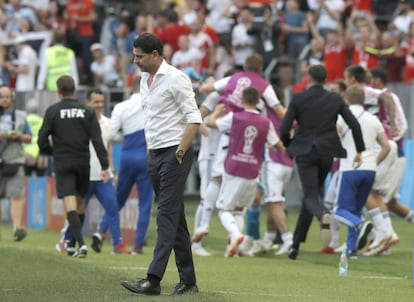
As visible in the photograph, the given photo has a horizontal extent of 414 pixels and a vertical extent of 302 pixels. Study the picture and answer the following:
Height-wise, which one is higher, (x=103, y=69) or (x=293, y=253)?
(x=103, y=69)

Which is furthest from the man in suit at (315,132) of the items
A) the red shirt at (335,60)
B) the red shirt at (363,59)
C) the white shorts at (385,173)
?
the red shirt at (335,60)

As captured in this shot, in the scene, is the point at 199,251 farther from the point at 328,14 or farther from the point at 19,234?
the point at 328,14

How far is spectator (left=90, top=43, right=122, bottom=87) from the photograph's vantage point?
28.4m

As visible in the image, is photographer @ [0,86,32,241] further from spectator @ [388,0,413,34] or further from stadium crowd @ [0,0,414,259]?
spectator @ [388,0,413,34]

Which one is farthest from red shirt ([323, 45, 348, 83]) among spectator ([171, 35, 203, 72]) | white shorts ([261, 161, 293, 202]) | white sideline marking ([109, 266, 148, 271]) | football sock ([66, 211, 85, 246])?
white sideline marking ([109, 266, 148, 271])

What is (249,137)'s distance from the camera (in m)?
16.9

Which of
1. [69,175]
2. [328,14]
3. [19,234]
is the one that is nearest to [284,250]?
[69,175]

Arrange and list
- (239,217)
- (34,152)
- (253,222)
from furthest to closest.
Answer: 1. (34,152)
2. (253,222)
3. (239,217)

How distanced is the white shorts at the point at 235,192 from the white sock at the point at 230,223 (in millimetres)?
79

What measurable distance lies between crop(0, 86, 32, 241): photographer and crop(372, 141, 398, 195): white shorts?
16.7ft

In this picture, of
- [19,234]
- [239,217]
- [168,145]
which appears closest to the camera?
[168,145]

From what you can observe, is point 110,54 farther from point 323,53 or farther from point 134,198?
point 134,198

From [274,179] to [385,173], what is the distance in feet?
5.15

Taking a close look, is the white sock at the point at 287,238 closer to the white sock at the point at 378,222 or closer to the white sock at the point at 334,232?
the white sock at the point at 334,232
